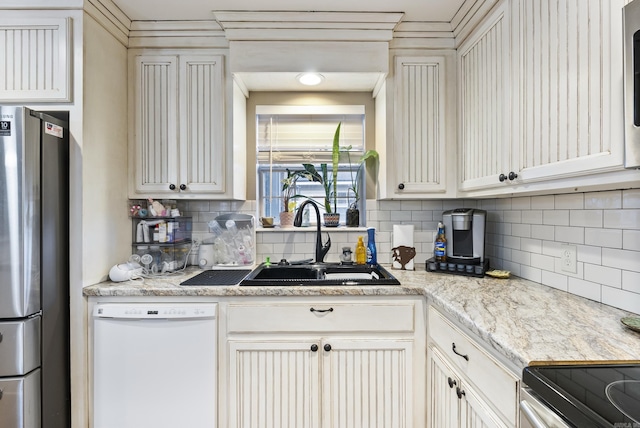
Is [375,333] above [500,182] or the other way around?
the other way around

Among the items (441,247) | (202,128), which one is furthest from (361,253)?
(202,128)

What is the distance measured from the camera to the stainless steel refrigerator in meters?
1.35

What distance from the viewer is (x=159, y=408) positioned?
154cm

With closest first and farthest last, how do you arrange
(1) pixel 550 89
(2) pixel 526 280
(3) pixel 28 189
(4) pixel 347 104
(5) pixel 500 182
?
(1) pixel 550 89 < (3) pixel 28 189 < (5) pixel 500 182 < (2) pixel 526 280 < (4) pixel 347 104

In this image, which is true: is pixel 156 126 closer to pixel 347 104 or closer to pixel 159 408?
pixel 347 104

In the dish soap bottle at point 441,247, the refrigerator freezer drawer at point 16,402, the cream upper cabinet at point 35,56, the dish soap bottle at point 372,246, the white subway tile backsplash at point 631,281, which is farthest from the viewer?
the dish soap bottle at point 372,246

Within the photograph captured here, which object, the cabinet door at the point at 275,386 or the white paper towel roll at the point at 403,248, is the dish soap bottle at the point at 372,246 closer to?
the white paper towel roll at the point at 403,248

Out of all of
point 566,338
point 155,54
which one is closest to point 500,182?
point 566,338

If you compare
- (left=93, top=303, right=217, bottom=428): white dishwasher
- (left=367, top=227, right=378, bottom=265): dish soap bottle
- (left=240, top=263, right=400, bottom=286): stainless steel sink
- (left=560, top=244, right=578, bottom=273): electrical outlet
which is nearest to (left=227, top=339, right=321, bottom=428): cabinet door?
(left=93, top=303, right=217, bottom=428): white dishwasher

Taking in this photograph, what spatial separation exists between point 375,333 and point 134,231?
1608 millimetres

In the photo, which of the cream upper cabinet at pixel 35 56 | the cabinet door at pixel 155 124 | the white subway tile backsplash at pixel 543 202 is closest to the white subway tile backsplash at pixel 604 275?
the white subway tile backsplash at pixel 543 202

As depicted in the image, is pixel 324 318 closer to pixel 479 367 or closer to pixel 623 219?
pixel 479 367

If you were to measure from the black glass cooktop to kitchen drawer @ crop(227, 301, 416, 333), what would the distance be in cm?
78

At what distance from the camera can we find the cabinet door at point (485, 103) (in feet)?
4.78
